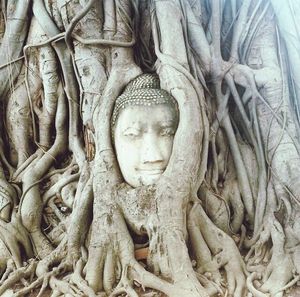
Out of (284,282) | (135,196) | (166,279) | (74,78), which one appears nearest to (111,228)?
(135,196)

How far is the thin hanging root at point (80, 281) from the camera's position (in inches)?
102

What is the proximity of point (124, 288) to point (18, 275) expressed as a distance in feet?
2.10

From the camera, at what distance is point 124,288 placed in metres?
2.57

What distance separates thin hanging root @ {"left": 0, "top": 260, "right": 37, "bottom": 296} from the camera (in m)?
2.83

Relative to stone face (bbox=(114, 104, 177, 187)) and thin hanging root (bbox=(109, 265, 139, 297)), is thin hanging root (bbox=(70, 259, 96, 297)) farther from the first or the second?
stone face (bbox=(114, 104, 177, 187))

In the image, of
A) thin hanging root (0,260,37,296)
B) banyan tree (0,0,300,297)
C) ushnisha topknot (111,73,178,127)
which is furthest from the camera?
ushnisha topknot (111,73,178,127)

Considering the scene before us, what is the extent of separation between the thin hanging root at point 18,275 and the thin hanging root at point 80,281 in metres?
0.28

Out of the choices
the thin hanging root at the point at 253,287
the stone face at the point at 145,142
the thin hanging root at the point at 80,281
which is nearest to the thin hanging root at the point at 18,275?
the thin hanging root at the point at 80,281

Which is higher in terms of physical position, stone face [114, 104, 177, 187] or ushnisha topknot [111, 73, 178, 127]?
ushnisha topknot [111, 73, 178, 127]

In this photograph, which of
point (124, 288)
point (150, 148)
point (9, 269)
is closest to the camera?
point (124, 288)

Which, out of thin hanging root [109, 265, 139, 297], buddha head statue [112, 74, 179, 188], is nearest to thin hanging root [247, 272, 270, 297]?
thin hanging root [109, 265, 139, 297]

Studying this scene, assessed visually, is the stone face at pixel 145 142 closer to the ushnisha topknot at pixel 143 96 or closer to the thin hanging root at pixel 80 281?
the ushnisha topknot at pixel 143 96

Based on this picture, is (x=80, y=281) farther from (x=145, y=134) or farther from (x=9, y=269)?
(x=145, y=134)

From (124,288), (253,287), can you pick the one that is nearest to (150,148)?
(124,288)
